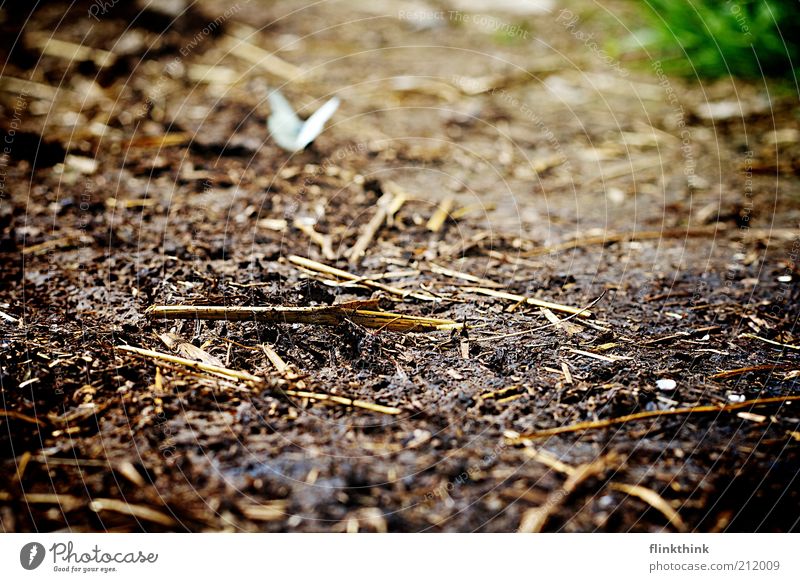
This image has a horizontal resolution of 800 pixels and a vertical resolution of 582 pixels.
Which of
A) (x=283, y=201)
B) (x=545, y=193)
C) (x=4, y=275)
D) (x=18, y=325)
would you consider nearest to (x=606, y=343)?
(x=545, y=193)

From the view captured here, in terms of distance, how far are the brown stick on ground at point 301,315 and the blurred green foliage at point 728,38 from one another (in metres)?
2.68

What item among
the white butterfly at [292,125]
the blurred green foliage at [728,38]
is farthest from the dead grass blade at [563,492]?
the blurred green foliage at [728,38]

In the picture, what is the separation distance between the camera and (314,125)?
9.18 ft

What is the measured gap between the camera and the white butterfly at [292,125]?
2.75 m

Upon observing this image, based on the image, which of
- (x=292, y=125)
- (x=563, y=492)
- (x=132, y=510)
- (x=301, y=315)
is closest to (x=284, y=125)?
(x=292, y=125)

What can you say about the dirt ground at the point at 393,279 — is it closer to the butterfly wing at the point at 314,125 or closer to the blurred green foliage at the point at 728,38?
the butterfly wing at the point at 314,125

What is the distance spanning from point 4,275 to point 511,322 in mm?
1591

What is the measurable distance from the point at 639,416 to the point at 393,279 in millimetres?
866

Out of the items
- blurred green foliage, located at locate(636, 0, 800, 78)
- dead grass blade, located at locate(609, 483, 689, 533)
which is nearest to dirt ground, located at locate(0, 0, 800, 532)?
dead grass blade, located at locate(609, 483, 689, 533)

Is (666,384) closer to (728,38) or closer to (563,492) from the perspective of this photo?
(563,492)

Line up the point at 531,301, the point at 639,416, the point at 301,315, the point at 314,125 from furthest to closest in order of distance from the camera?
1. the point at 314,125
2. the point at 531,301
3. the point at 301,315
4. the point at 639,416
